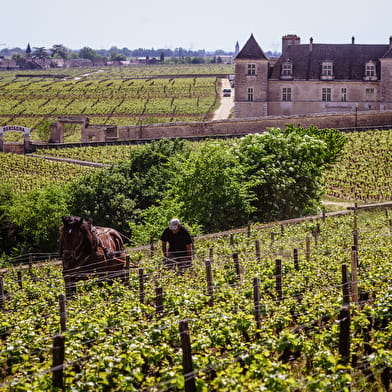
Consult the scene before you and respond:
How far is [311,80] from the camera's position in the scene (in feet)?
191

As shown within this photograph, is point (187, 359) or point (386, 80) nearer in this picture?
point (187, 359)

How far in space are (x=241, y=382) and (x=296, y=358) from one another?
5.23 ft

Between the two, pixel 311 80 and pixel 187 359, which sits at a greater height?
pixel 311 80

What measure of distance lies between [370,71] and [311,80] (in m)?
5.45

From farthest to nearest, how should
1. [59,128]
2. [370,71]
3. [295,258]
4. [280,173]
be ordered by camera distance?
[59,128] < [370,71] < [280,173] < [295,258]

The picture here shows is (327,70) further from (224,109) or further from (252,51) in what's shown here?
(224,109)

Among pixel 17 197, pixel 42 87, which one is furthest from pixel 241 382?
pixel 42 87

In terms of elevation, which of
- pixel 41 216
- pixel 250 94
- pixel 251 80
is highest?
pixel 251 80

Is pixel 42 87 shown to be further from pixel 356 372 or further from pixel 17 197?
pixel 356 372

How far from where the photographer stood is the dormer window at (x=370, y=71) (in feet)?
187

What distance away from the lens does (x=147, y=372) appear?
8438 mm

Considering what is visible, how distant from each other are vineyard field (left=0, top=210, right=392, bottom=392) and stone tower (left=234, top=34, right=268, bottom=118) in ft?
148

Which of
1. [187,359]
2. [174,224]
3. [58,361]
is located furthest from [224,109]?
[187,359]

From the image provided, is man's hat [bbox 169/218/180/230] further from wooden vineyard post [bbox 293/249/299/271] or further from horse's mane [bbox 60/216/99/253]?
wooden vineyard post [bbox 293/249/299/271]
